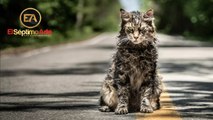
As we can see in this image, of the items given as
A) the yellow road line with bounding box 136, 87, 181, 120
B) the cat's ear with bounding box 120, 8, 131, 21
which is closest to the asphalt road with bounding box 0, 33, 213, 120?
the yellow road line with bounding box 136, 87, 181, 120

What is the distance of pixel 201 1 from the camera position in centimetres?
5372

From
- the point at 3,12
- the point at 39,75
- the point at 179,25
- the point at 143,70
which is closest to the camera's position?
the point at 143,70

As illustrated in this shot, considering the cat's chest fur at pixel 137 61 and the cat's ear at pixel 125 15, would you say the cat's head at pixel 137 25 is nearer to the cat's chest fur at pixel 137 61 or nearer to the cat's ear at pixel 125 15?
the cat's ear at pixel 125 15

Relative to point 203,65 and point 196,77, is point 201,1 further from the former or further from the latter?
point 196,77

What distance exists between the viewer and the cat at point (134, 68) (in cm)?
725

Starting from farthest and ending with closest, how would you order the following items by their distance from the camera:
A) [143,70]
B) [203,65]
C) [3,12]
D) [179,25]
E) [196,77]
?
[179,25]
[3,12]
[203,65]
[196,77]
[143,70]

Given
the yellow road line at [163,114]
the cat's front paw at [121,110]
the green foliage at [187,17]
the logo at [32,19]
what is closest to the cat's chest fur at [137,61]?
the cat's front paw at [121,110]

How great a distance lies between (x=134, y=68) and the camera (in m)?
7.45

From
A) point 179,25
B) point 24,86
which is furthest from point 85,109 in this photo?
point 179,25

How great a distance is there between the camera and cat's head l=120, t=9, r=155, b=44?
7.23 meters

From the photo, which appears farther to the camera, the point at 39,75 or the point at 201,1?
the point at 201,1

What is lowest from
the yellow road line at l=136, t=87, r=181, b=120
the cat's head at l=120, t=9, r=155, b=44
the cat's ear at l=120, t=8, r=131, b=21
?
the yellow road line at l=136, t=87, r=181, b=120

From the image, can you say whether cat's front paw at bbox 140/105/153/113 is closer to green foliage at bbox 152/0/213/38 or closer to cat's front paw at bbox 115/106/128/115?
cat's front paw at bbox 115/106/128/115

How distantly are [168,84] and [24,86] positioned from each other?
293 centimetres
